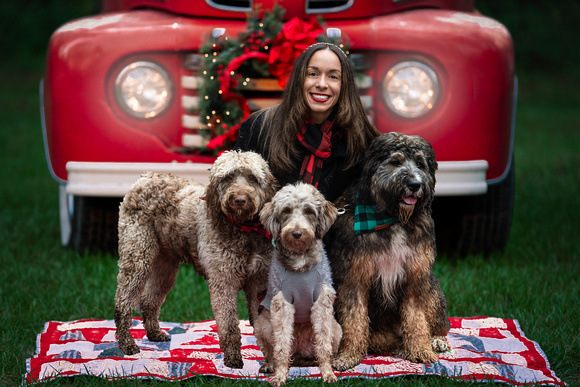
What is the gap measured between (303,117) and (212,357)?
1278 mm

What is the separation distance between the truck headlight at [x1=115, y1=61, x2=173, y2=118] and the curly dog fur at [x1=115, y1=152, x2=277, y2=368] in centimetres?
82

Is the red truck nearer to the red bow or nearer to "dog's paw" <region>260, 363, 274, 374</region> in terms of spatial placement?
the red bow

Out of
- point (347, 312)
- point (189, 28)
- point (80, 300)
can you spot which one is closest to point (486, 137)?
point (347, 312)

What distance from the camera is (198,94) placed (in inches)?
173

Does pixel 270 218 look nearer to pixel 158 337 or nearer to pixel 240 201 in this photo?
pixel 240 201

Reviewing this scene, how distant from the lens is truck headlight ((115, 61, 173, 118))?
14.5 ft

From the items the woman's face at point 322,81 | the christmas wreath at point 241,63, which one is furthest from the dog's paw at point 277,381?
the christmas wreath at point 241,63

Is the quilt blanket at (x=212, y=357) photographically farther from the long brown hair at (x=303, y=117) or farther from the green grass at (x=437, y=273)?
the long brown hair at (x=303, y=117)

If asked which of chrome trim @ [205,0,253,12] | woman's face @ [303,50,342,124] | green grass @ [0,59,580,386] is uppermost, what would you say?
chrome trim @ [205,0,253,12]

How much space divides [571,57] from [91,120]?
18.3 metres

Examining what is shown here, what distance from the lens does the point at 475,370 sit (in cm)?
334

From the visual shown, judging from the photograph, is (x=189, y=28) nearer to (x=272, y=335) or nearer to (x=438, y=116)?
(x=438, y=116)

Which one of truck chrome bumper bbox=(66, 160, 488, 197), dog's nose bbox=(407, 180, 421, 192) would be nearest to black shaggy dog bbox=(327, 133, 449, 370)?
dog's nose bbox=(407, 180, 421, 192)

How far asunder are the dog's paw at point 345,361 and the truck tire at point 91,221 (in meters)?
2.27
